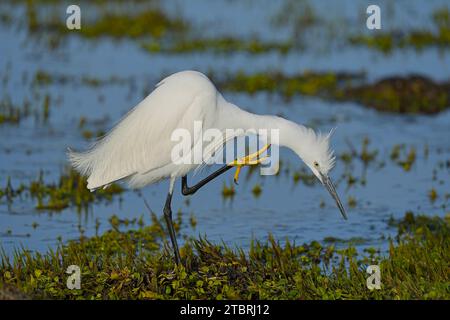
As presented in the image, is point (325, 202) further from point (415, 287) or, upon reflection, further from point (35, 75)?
point (35, 75)

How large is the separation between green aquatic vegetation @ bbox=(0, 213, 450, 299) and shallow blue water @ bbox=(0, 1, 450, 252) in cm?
101

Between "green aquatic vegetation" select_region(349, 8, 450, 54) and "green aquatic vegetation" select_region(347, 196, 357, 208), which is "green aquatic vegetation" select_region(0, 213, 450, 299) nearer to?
"green aquatic vegetation" select_region(347, 196, 357, 208)

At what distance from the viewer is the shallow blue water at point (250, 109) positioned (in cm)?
945

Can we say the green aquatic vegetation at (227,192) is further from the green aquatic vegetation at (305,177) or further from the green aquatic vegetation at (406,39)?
the green aquatic vegetation at (406,39)

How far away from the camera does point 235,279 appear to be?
694 cm

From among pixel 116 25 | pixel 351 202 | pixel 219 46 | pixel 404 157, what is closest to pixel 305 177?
pixel 351 202

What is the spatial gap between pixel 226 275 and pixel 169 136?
4.19ft

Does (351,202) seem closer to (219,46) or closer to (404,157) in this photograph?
(404,157)

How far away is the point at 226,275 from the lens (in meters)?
6.92

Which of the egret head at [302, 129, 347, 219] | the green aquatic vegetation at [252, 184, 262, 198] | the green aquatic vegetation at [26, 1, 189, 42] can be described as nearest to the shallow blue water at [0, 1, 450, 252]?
the green aquatic vegetation at [252, 184, 262, 198]

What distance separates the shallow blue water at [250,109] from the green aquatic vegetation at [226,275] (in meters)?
1.01

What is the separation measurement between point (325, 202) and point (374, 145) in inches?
95.6
